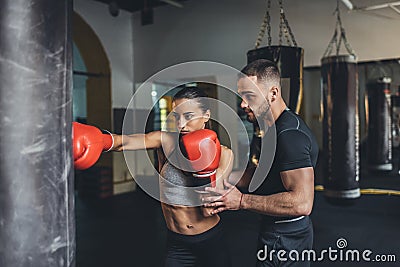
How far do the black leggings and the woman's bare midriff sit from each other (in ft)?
0.07

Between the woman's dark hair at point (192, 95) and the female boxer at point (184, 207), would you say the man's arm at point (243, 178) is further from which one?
the woman's dark hair at point (192, 95)

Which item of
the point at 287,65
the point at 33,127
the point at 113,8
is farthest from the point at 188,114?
the point at 113,8

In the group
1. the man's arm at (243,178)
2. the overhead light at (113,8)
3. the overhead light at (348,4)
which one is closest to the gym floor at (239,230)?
the man's arm at (243,178)

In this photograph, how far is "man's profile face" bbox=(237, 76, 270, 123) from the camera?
1.78m

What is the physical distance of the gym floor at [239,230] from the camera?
3184 millimetres

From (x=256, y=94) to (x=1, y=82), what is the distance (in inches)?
51.5

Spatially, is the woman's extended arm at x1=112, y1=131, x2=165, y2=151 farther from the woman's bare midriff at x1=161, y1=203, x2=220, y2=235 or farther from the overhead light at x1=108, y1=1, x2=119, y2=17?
the overhead light at x1=108, y1=1, x2=119, y2=17

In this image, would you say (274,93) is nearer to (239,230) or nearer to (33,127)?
(33,127)

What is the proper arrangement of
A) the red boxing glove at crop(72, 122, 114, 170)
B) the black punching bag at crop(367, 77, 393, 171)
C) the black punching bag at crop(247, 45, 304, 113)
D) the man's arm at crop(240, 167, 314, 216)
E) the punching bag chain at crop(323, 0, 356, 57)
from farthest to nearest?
the black punching bag at crop(367, 77, 393, 171) → the punching bag chain at crop(323, 0, 356, 57) → the black punching bag at crop(247, 45, 304, 113) → the man's arm at crop(240, 167, 314, 216) → the red boxing glove at crop(72, 122, 114, 170)

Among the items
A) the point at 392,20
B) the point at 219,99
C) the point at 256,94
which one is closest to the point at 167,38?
the point at 219,99

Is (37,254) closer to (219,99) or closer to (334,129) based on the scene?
(334,129)

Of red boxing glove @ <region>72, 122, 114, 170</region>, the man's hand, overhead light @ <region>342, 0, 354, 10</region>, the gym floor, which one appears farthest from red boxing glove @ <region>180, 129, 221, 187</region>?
overhead light @ <region>342, 0, 354, 10</region>

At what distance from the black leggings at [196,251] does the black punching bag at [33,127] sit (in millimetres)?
1266

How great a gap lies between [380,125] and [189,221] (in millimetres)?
3143
